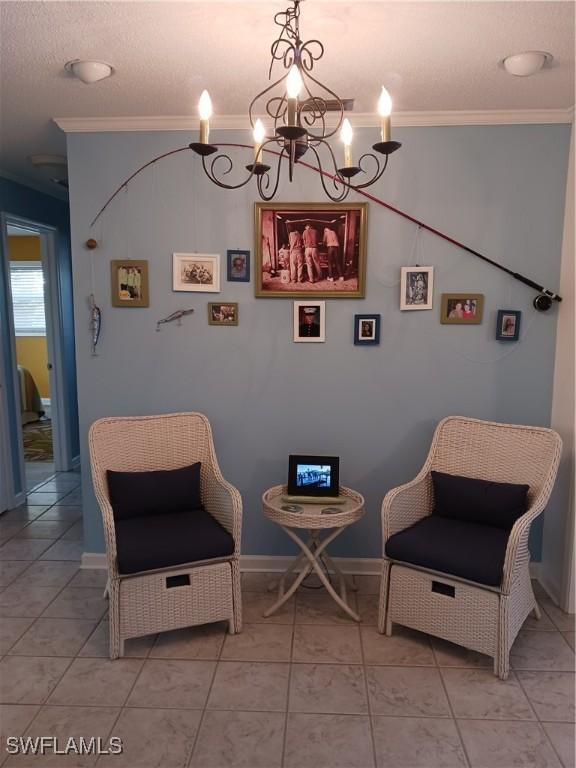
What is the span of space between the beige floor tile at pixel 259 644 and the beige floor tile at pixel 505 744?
0.80 meters

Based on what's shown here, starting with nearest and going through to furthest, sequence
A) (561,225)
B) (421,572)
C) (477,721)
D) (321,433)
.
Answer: (477,721)
(421,572)
(561,225)
(321,433)

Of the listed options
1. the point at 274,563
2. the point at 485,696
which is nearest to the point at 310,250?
the point at 274,563

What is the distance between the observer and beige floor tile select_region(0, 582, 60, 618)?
9.05 ft

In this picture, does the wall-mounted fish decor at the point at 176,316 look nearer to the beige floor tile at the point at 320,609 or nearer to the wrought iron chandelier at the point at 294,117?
the wrought iron chandelier at the point at 294,117

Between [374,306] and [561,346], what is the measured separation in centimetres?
99

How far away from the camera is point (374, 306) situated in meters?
2.99

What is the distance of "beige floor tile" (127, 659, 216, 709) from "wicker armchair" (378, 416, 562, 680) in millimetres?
867

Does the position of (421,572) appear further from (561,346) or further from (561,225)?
(561,225)

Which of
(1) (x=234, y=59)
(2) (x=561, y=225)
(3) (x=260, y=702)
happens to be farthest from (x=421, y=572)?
(1) (x=234, y=59)

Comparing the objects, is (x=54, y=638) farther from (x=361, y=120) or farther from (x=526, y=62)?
(x=526, y=62)

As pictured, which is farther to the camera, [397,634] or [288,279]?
[288,279]

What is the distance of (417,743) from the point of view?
194 centimetres

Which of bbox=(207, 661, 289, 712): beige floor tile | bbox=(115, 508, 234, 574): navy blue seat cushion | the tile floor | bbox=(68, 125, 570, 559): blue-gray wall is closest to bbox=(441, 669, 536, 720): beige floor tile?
the tile floor

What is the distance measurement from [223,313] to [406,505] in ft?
4.57
